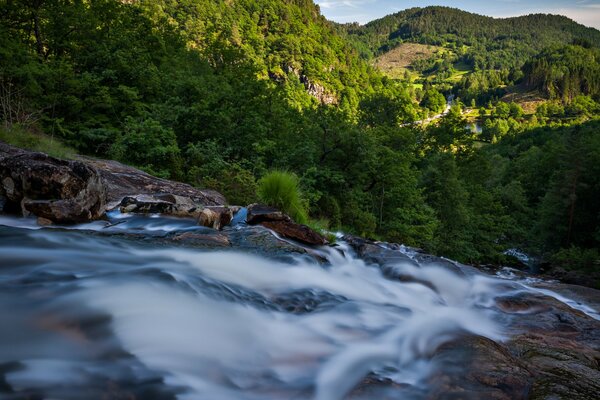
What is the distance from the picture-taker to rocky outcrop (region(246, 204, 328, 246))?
26.2 feet

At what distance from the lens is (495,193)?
130ft

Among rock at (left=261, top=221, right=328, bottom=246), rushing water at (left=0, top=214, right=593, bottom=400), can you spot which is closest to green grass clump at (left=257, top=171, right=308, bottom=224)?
rock at (left=261, top=221, right=328, bottom=246)

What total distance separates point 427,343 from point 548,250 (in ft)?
123

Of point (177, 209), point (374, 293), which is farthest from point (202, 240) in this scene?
point (374, 293)

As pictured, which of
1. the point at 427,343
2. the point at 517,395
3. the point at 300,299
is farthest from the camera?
the point at 300,299

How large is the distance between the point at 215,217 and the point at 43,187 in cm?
299

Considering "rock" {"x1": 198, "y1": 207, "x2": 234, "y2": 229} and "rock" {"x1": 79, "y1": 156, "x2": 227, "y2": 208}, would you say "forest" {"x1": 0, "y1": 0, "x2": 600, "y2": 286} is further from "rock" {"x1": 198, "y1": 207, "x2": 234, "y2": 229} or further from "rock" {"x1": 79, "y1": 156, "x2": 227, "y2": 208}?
"rock" {"x1": 198, "y1": 207, "x2": 234, "y2": 229}

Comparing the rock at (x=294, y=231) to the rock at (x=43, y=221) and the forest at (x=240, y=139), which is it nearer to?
the forest at (x=240, y=139)

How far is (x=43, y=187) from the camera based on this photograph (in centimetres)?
617

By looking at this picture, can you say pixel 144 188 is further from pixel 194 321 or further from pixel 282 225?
pixel 194 321

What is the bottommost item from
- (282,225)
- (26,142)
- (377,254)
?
(377,254)

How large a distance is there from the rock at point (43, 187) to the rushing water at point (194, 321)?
302mm

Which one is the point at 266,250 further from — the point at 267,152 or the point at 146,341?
the point at 267,152

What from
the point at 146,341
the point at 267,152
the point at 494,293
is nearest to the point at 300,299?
the point at 146,341
